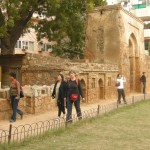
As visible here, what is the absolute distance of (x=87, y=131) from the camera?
8.10 meters

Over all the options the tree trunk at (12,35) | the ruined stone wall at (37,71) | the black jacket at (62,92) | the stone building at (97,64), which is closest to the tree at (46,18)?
the tree trunk at (12,35)

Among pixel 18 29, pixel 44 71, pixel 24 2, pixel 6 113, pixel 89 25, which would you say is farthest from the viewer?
pixel 89 25

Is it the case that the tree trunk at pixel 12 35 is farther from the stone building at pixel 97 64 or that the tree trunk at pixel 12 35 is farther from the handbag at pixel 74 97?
the handbag at pixel 74 97

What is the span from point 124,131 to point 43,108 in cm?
476

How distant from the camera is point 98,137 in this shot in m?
7.43

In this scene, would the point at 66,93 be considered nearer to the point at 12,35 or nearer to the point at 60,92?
the point at 60,92

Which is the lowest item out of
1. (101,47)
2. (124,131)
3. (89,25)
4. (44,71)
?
(124,131)

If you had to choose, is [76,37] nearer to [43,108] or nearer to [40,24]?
[40,24]

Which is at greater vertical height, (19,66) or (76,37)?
(76,37)

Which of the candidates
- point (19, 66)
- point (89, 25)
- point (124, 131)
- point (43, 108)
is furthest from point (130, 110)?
point (89, 25)

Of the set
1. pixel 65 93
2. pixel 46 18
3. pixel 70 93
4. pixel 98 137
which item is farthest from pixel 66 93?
pixel 46 18

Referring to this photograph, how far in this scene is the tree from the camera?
17.2 metres

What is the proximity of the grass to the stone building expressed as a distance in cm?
307

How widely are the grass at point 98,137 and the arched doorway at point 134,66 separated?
13879 mm
